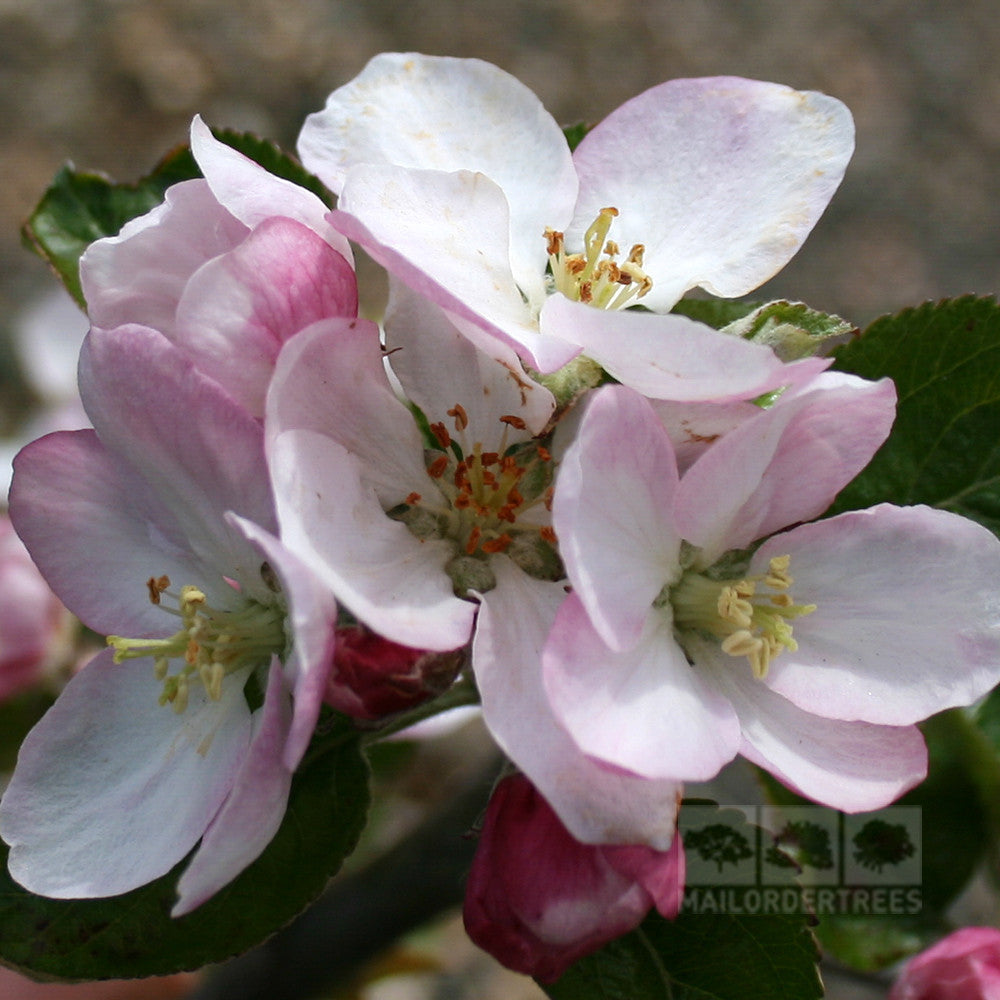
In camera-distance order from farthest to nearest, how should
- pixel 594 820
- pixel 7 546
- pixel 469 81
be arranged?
pixel 7 546 → pixel 469 81 → pixel 594 820

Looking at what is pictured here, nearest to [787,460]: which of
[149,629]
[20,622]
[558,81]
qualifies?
[149,629]

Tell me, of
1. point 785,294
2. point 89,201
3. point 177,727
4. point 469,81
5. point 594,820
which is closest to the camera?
point 594,820

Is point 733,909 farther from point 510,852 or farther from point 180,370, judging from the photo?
point 180,370

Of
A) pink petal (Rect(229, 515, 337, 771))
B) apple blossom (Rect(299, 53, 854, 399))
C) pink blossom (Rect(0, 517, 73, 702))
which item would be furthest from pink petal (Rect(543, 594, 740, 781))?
pink blossom (Rect(0, 517, 73, 702))

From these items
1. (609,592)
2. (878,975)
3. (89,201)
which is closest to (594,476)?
(609,592)

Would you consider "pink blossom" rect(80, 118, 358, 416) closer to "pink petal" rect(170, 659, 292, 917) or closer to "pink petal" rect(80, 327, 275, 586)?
"pink petal" rect(80, 327, 275, 586)

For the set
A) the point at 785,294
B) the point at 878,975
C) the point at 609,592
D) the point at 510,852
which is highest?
the point at 609,592

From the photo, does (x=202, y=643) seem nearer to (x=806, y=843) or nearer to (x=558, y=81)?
(x=806, y=843)
